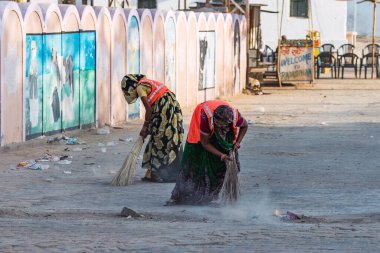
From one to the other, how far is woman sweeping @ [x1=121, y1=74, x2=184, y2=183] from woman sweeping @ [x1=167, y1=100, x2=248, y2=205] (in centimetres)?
168

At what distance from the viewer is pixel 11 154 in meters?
16.1

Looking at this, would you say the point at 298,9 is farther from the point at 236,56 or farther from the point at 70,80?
the point at 70,80

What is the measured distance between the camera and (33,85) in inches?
693

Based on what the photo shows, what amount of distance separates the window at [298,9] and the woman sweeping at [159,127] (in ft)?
113

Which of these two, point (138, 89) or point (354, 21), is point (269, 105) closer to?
point (138, 89)

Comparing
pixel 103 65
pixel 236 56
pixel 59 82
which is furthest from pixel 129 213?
pixel 236 56

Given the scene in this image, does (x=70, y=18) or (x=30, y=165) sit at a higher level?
(x=70, y=18)

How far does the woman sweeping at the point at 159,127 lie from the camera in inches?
510

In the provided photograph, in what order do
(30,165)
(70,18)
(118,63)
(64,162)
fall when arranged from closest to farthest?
(30,165) < (64,162) < (70,18) < (118,63)

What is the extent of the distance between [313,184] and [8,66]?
5908 millimetres

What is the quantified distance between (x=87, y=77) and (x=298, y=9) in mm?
28254

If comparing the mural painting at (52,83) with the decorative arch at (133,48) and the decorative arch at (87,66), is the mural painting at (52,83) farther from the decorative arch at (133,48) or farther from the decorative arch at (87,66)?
the decorative arch at (133,48)

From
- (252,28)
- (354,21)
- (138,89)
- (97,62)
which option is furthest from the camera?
(354,21)

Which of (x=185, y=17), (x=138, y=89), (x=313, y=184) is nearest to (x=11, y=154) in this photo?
(x=138, y=89)
